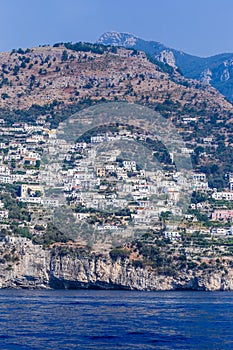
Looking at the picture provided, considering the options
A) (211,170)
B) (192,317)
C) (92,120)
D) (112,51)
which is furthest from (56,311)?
(112,51)

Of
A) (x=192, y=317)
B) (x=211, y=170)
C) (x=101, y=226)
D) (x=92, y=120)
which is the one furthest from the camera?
(x=92, y=120)

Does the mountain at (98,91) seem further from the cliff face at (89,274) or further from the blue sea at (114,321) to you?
the blue sea at (114,321)

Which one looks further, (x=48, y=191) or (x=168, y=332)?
(x=48, y=191)

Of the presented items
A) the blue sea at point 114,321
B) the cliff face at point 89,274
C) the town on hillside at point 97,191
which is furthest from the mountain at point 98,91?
the blue sea at point 114,321

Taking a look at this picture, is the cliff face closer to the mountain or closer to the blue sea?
the blue sea

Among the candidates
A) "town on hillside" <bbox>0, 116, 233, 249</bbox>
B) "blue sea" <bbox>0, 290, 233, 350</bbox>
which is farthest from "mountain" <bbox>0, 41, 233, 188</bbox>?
"blue sea" <bbox>0, 290, 233, 350</bbox>

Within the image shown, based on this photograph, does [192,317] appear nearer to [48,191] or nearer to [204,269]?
[204,269]
